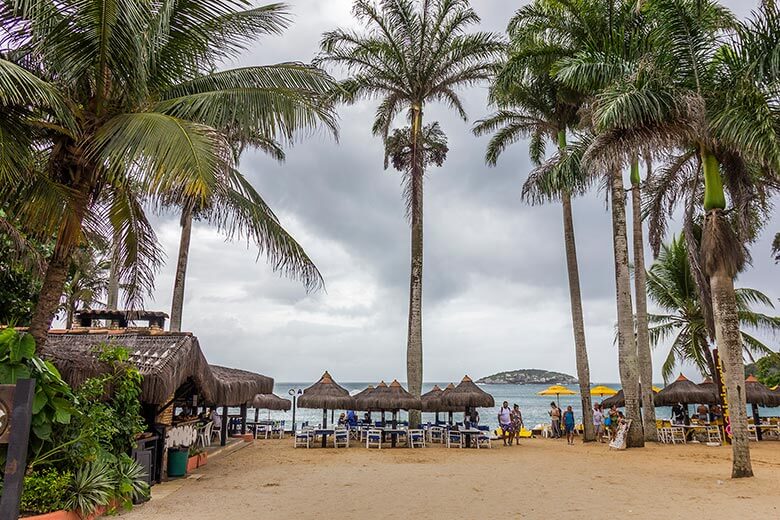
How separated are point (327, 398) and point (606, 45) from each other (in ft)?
45.8

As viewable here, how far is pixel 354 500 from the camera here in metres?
8.80

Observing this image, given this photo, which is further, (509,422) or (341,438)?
(509,422)

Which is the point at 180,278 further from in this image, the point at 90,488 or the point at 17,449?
the point at 17,449

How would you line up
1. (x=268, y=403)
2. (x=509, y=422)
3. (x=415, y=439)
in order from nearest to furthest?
(x=415, y=439)
(x=509, y=422)
(x=268, y=403)

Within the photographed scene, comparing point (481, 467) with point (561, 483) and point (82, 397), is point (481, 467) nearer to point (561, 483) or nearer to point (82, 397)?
point (561, 483)

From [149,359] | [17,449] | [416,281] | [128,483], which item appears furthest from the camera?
[416,281]

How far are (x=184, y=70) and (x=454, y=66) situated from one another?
14.3 meters

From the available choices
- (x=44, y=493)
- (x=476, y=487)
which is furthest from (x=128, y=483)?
(x=476, y=487)

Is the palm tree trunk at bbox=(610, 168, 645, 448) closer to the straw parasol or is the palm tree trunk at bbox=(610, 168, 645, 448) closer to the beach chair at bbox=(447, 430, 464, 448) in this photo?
the straw parasol

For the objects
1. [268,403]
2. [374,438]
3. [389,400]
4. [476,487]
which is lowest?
[476,487]

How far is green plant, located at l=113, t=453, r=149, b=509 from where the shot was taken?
25.3ft

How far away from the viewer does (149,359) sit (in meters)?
9.44

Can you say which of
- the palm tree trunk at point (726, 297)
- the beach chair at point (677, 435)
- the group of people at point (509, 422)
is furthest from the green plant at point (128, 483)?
the beach chair at point (677, 435)

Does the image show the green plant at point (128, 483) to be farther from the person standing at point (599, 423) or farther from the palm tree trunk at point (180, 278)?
the person standing at point (599, 423)
